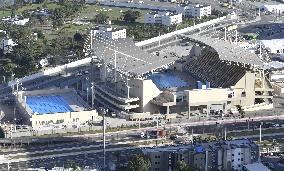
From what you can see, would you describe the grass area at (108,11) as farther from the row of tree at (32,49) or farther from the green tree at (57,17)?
the row of tree at (32,49)

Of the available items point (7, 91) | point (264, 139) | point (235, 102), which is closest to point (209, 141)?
point (264, 139)

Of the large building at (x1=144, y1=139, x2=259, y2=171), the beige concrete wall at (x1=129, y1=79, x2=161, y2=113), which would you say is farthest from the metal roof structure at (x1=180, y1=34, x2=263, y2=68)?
the large building at (x1=144, y1=139, x2=259, y2=171)

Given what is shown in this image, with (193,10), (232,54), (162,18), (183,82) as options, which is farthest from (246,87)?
(193,10)

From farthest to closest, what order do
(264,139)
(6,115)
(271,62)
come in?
1. (271,62)
2. (6,115)
3. (264,139)

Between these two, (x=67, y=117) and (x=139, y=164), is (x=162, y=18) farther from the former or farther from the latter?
(x=139, y=164)

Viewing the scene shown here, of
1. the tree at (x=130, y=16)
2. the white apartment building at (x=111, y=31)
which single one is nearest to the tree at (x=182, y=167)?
the white apartment building at (x=111, y=31)

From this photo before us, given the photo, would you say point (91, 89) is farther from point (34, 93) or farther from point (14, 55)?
point (14, 55)

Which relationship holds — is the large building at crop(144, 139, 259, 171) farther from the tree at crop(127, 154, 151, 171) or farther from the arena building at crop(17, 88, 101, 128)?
the arena building at crop(17, 88, 101, 128)
